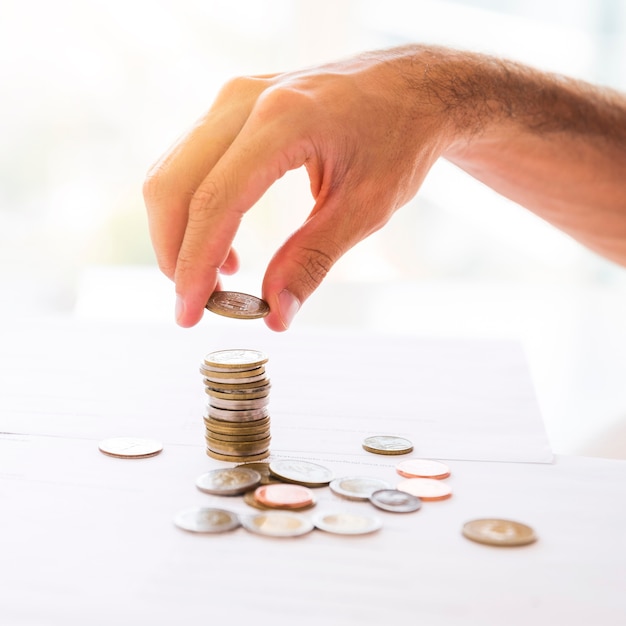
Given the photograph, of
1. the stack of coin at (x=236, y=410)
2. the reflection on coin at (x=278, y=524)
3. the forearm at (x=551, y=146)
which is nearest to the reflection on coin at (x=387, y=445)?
the stack of coin at (x=236, y=410)

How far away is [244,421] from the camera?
3.49 ft

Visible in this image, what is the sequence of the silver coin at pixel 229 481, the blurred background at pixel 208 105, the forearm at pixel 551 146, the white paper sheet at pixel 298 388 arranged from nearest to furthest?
the silver coin at pixel 229 481 → the white paper sheet at pixel 298 388 → the forearm at pixel 551 146 → the blurred background at pixel 208 105

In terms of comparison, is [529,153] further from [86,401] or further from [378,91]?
[86,401]

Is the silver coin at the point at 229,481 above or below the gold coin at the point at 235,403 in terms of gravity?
below

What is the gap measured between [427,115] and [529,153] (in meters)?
0.52

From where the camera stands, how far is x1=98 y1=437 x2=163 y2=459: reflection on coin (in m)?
1.06

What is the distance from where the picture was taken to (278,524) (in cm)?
86

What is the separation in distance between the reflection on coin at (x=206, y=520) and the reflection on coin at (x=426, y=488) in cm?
21

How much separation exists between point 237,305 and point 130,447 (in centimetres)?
23

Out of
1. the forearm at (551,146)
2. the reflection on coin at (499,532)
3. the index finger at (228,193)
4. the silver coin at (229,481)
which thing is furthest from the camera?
the forearm at (551,146)

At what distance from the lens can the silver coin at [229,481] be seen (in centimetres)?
94

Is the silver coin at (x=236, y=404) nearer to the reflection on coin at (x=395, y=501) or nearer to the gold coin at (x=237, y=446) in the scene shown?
the gold coin at (x=237, y=446)

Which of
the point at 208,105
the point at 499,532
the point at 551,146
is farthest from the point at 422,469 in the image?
→ the point at 208,105

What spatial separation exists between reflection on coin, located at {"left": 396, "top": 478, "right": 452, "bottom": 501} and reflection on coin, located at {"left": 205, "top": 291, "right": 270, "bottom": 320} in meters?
0.27
